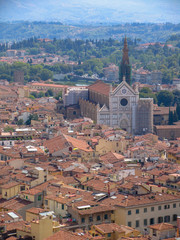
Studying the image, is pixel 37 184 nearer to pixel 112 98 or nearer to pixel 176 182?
pixel 176 182

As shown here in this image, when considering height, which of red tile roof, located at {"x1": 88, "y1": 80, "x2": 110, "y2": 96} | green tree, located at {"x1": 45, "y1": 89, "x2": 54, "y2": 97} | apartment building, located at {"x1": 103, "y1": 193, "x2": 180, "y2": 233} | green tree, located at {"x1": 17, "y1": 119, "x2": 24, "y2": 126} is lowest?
green tree, located at {"x1": 45, "y1": 89, "x2": 54, "y2": 97}

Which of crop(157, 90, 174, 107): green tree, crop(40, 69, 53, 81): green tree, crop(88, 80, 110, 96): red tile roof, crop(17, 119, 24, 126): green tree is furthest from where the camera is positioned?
crop(40, 69, 53, 81): green tree

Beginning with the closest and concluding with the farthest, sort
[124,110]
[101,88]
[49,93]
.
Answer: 1. [124,110]
2. [101,88]
3. [49,93]

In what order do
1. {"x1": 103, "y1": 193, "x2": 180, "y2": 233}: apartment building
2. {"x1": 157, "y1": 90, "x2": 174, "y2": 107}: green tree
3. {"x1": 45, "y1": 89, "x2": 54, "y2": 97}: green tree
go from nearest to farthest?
{"x1": 103, "y1": 193, "x2": 180, "y2": 233}: apartment building
{"x1": 157, "y1": 90, "x2": 174, "y2": 107}: green tree
{"x1": 45, "y1": 89, "x2": 54, "y2": 97}: green tree

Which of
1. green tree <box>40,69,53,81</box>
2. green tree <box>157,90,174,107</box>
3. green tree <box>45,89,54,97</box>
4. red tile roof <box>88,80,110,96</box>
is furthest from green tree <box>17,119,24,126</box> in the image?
green tree <box>40,69,53,81</box>

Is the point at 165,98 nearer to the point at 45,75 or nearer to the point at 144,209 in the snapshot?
the point at 45,75

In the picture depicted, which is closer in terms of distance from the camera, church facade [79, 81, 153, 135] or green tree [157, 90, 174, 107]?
church facade [79, 81, 153, 135]

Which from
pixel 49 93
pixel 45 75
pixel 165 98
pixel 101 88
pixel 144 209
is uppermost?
pixel 144 209

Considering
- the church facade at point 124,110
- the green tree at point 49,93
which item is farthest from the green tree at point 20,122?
the green tree at point 49,93

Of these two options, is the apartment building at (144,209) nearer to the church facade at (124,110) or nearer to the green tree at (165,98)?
the church facade at (124,110)

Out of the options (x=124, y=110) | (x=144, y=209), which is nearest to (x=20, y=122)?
(x=124, y=110)

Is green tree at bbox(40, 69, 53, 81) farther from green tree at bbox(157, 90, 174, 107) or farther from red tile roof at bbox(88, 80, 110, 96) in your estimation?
red tile roof at bbox(88, 80, 110, 96)
